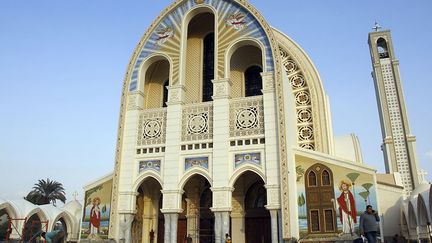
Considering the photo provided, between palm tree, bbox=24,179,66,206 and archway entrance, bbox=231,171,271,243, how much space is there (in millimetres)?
24209

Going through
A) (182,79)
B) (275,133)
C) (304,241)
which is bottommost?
(304,241)

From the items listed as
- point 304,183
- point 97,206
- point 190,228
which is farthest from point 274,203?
point 97,206

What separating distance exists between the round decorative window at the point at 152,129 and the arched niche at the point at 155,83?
1957 mm

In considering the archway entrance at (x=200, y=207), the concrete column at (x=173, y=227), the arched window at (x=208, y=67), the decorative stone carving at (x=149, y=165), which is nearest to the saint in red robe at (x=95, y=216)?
the decorative stone carving at (x=149, y=165)

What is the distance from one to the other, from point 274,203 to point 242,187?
3.29 metres

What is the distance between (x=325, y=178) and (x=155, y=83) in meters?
10.4

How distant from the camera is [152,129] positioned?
58.6 ft

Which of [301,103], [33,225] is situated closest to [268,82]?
[301,103]

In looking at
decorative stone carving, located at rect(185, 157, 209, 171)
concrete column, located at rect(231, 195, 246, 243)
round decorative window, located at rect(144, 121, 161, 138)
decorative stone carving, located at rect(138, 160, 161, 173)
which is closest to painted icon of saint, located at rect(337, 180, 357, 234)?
concrete column, located at rect(231, 195, 246, 243)

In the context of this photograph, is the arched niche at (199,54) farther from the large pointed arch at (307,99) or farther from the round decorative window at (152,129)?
the large pointed arch at (307,99)

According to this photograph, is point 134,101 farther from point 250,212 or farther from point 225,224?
point 250,212

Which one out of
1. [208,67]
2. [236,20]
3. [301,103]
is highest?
[236,20]

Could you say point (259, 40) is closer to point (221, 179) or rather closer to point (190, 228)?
point (221, 179)

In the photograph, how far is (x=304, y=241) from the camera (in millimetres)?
14367
